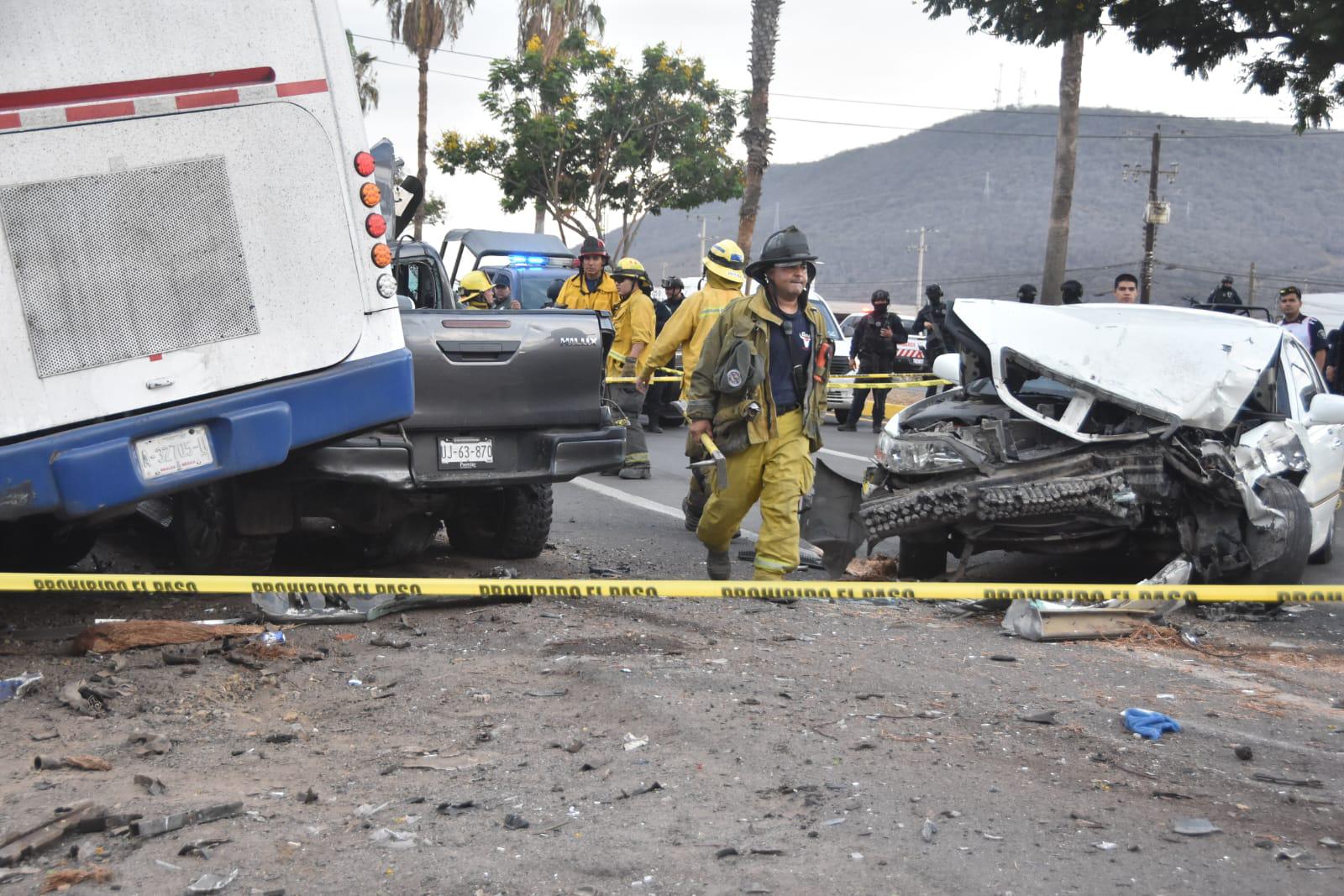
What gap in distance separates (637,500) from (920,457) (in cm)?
425

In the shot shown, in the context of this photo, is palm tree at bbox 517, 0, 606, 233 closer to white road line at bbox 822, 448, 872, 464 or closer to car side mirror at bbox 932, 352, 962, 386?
white road line at bbox 822, 448, 872, 464

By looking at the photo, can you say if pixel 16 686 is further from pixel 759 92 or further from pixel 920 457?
pixel 759 92

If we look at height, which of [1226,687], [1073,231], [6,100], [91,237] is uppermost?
[6,100]

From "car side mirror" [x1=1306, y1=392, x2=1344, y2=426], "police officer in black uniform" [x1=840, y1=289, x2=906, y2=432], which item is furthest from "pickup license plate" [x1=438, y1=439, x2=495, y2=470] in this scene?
"police officer in black uniform" [x1=840, y1=289, x2=906, y2=432]

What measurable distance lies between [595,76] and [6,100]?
31.3 m

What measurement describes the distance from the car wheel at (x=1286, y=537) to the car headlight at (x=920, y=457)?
150 cm

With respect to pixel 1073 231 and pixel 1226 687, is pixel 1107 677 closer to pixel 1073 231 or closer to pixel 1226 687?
pixel 1226 687

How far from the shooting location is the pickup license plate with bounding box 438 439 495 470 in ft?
23.1

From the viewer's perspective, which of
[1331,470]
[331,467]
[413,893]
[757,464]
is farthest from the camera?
[1331,470]

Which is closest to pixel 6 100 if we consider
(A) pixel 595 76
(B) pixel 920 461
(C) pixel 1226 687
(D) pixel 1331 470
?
(B) pixel 920 461

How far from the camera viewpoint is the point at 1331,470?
27.7 feet

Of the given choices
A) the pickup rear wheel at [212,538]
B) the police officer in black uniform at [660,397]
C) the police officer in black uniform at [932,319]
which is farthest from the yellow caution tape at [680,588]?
the police officer in black uniform at [660,397]

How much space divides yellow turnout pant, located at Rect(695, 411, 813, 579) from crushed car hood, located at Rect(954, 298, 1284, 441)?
1.15 metres

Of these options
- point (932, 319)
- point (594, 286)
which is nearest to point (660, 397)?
point (932, 319)
